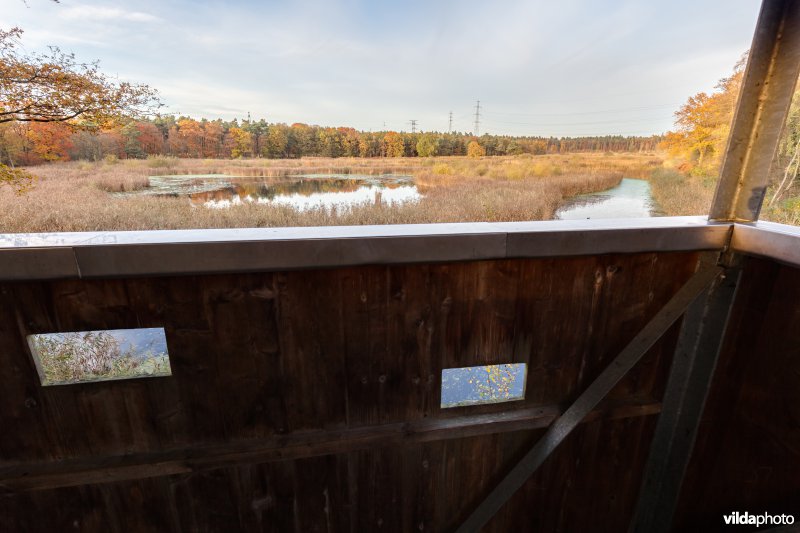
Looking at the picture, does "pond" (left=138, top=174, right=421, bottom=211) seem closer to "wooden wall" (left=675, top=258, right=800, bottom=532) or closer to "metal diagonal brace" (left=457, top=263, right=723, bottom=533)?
"metal diagonal brace" (left=457, top=263, right=723, bottom=533)

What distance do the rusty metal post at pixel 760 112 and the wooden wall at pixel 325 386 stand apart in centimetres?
29

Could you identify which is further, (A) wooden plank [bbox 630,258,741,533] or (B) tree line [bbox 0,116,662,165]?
(A) wooden plank [bbox 630,258,741,533]

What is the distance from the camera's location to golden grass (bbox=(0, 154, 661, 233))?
4.01ft

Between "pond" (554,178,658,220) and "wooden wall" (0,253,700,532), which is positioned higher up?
"pond" (554,178,658,220)

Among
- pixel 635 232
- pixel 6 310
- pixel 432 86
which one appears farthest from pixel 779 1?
pixel 6 310

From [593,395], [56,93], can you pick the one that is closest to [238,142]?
[56,93]

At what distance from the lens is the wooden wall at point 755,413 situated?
52.8 inches

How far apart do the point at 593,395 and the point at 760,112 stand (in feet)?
4.02

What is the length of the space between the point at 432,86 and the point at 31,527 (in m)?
2.25

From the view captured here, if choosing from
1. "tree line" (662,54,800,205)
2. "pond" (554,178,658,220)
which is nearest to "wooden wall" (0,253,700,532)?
"pond" (554,178,658,220)

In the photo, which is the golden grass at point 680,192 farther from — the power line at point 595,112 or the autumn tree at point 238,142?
the autumn tree at point 238,142

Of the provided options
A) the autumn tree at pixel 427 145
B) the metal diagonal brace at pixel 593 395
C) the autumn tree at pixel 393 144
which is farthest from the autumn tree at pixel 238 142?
the metal diagonal brace at pixel 593 395

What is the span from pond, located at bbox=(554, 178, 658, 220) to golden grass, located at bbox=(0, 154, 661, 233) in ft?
0.15

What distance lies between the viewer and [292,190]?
5.08 feet
